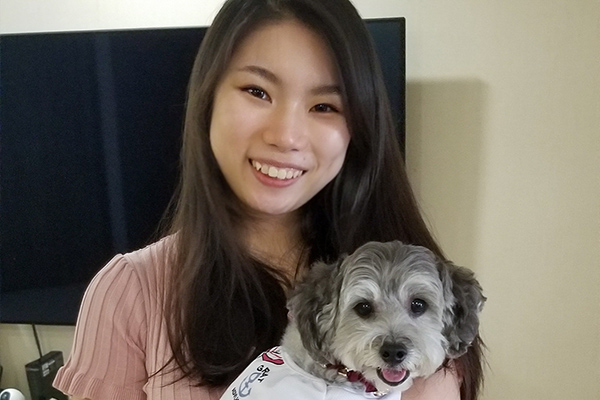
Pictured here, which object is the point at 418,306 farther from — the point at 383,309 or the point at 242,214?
the point at 242,214

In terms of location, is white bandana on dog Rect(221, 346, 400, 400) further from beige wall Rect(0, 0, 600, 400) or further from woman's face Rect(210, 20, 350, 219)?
beige wall Rect(0, 0, 600, 400)

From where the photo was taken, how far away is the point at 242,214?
133 cm

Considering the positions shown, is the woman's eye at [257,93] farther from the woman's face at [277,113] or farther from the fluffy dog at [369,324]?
the fluffy dog at [369,324]

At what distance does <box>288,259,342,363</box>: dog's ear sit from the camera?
1.06m

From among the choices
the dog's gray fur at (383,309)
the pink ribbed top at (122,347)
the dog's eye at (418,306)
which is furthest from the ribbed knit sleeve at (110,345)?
the dog's eye at (418,306)

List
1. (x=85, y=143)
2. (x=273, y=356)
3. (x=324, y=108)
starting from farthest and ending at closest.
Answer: (x=85, y=143), (x=324, y=108), (x=273, y=356)

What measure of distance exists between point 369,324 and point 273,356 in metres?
0.20

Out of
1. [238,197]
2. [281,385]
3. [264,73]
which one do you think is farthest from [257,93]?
[281,385]

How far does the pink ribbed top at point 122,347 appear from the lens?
3.78ft

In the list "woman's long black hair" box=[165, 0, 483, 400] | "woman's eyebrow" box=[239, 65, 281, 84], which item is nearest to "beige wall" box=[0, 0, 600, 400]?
"woman's long black hair" box=[165, 0, 483, 400]

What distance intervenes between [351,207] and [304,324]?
367 mm

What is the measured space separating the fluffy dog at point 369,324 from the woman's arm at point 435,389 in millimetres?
53

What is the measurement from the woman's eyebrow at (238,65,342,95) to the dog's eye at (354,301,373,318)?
432 mm

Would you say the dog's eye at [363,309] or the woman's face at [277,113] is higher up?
the woman's face at [277,113]
